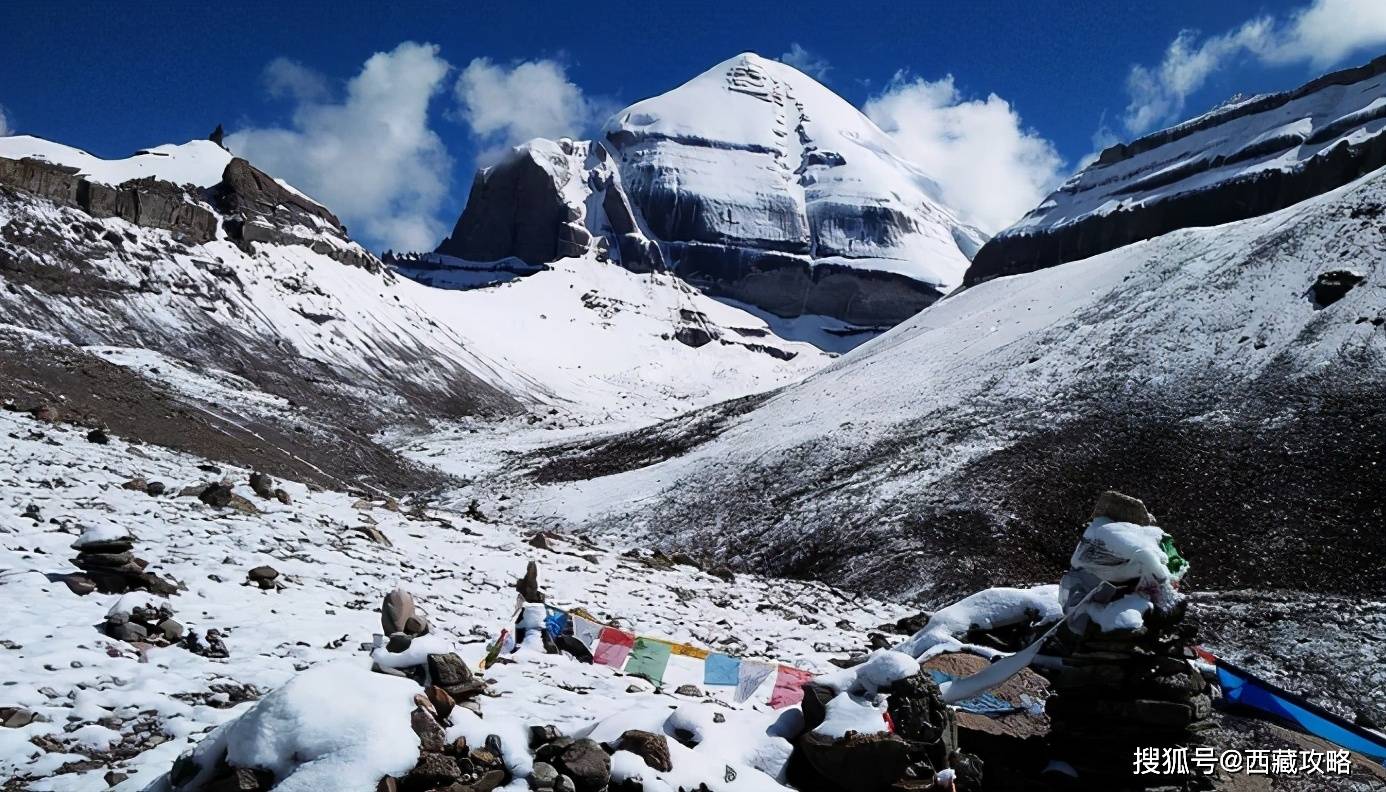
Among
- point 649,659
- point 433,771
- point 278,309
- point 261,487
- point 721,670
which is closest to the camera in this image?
point 433,771

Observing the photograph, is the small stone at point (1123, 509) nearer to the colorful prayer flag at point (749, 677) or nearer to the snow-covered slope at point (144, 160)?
the colorful prayer flag at point (749, 677)

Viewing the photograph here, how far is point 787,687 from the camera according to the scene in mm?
11531

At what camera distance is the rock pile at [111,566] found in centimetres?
1113

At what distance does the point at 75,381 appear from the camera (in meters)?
35.8

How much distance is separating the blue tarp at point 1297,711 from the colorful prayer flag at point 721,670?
748 cm

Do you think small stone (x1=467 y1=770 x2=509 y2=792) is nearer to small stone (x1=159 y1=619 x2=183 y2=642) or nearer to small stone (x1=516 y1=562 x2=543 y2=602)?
small stone (x1=159 y1=619 x2=183 y2=642)

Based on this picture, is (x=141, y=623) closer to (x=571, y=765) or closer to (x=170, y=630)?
(x=170, y=630)

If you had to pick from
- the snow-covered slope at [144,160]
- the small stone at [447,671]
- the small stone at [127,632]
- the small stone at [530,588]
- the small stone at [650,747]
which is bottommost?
the small stone at [127,632]

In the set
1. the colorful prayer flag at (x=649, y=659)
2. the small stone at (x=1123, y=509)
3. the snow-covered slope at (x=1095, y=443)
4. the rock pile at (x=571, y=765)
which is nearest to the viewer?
the rock pile at (x=571, y=765)

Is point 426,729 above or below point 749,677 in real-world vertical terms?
below

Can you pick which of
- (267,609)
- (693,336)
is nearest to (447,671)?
(267,609)

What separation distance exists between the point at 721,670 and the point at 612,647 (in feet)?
5.69

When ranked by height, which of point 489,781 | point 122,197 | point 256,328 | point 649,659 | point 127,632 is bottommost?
point 489,781

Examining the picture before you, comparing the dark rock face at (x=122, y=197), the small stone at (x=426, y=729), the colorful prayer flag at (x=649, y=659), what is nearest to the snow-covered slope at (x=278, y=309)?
the dark rock face at (x=122, y=197)
